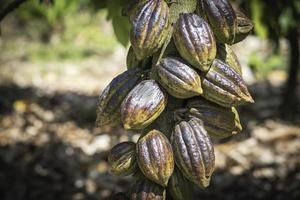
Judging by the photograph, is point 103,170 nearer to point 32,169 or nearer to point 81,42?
point 32,169

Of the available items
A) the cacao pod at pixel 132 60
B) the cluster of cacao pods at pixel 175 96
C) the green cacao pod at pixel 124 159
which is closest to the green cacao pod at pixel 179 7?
the cluster of cacao pods at pixel 175 96

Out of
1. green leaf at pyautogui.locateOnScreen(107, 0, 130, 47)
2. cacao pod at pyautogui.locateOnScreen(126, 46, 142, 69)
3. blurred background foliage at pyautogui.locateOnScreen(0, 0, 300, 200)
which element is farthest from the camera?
blurred background foliage at pyautogui.locateOnScreen(0, 0, 300, 200)

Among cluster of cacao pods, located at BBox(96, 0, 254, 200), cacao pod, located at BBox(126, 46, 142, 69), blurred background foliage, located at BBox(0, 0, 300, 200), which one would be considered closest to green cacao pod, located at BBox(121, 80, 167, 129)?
cluster of cacao pods, located at BBox(96, 0, 254, 200)

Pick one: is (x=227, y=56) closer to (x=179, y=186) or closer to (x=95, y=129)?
(x=179, y=186)

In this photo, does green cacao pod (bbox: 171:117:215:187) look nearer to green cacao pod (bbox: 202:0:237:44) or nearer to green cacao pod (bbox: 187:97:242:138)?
green cacao pod (bbox: 187:97:242:138)

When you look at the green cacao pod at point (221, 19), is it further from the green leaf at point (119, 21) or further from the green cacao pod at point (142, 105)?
the green leaf at point (119, 21)

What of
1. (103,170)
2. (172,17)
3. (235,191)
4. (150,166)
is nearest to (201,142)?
(150,166)

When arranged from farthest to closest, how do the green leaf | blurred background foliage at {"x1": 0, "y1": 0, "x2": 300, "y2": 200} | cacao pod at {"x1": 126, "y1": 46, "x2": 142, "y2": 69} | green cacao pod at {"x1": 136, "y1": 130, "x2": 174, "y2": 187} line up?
blurred background foliage at {"x1": 0, "y1": 0, "x2": 300, "y2": 200}
the green leaf
cacao pod at {"x1": 126, "y1": 46, "x2": 142, "y2": 69}
green cacao pod at {"x1": 136, "y1": 130, "x2": 174, "y2": 187}
